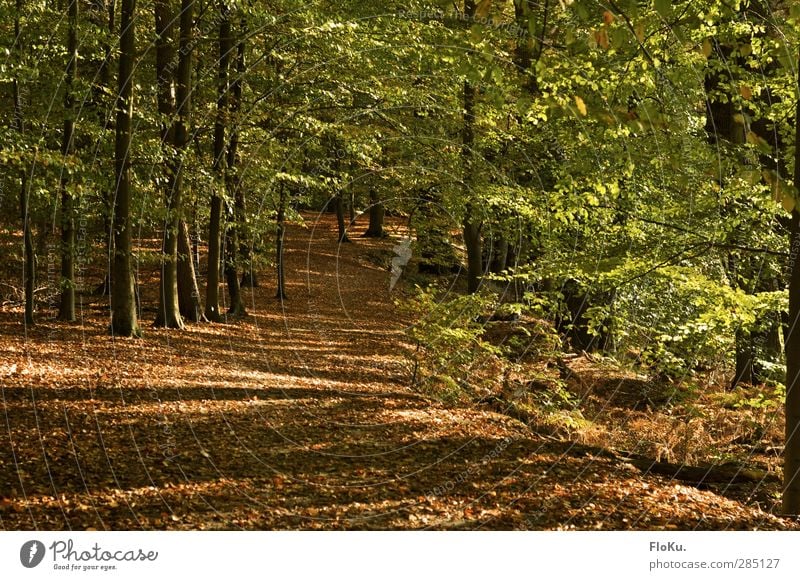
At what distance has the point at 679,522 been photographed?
24.8ft

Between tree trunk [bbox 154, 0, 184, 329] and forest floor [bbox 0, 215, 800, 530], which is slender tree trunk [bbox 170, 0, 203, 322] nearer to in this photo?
tree trunk [bbox 154, 0, 184, 329]

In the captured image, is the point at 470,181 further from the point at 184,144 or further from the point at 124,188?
the point at 124,188

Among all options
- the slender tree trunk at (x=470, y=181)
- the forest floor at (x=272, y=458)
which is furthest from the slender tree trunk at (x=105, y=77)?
the slender tree trunk at (x=470, y=181)

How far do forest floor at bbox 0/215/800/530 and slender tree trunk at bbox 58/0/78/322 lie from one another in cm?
154

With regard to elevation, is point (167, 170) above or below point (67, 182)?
above

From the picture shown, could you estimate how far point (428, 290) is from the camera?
555 inches

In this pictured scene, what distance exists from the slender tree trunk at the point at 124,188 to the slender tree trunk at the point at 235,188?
2.83 m

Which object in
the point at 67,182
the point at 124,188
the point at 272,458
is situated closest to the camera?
the point at 272,458

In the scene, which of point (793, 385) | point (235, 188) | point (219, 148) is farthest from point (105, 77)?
point (793, 385)

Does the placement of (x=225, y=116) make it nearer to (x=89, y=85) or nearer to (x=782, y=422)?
(x=89, y=85)

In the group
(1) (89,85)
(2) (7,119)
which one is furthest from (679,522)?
(2) (7,119)

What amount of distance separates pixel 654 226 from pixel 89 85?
10047 millimetres

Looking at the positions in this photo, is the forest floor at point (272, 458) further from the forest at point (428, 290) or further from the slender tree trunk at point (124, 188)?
the slender tree trunk at point (124, 188)

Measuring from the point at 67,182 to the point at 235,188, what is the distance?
483cm
